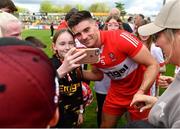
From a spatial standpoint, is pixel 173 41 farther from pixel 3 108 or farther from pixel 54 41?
pixel 54 41

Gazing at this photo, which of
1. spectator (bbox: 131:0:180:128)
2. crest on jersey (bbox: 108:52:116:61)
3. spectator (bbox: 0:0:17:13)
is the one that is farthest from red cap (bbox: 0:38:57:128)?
spectator (bbox: 0:0:17:13)

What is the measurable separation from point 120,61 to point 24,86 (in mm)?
2842

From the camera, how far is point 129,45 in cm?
391

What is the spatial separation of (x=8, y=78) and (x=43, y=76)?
5.6 inches

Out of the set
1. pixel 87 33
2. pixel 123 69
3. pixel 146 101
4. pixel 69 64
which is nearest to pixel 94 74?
pixel 123 69

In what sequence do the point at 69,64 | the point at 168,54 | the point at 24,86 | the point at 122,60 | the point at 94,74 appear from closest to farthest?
the point at 24,86 → the point at 168,54 → the point at 69,64 → the point at 122,60 → the point at 94,74

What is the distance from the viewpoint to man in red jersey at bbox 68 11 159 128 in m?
A: 3.94

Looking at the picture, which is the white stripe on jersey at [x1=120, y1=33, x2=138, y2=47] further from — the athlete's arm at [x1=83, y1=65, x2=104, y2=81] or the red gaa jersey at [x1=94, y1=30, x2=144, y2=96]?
the athlete's arm at [x1=83, y1=65, x2=104, y2=81]

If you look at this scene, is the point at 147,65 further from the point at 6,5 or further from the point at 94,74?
the point at 6,5

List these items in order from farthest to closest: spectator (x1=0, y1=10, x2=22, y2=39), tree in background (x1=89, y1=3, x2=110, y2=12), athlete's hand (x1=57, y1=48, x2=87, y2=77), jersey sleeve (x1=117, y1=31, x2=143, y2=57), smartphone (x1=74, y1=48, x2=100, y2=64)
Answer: tree in background (x1=89, y1=3, x2=110, y2=12)
jersey sleeve (x1=117, y1=31, x2=143, y2=57)
smartphone (x1=74, y1=48, x2=100, y2=64)
athlete's hand (x1=57, y1=48, x2=87, y2=77)
spectator (x1=0, y1=10, x2=22, y2=39)

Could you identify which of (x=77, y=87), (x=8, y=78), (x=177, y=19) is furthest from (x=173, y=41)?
(x=77, y=87)

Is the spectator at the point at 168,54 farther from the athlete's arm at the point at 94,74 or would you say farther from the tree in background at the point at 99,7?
the tree in background at the point at 99,7

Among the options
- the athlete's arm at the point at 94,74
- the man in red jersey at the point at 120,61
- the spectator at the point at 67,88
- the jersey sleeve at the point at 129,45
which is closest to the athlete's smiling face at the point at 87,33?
the man in red jersey at the point at 120,61

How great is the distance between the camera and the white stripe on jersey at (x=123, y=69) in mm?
4059
